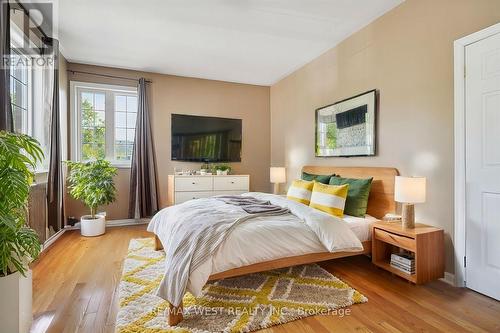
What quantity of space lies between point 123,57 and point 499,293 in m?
4.99

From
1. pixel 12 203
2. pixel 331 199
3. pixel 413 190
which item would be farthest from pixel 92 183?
pixel 413 190

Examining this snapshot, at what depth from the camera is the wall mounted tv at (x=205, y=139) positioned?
4.66m

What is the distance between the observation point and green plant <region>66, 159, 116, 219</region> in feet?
11.7

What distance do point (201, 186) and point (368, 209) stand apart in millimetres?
2560

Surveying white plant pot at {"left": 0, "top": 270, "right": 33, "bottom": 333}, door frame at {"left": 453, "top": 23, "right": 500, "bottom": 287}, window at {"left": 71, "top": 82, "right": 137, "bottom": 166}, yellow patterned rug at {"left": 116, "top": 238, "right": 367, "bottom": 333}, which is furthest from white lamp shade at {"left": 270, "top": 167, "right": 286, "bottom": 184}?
white plant pot at {"left": 0, "top": 270, "right": 33, "bottom": 333}

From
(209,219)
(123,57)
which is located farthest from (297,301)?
(123,57)

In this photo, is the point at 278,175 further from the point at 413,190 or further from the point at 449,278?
the point at 449,278

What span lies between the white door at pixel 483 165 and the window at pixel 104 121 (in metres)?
4.51

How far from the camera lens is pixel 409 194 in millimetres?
2203

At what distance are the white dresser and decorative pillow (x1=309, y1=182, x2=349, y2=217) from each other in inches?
76.6

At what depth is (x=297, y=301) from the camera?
1.91m

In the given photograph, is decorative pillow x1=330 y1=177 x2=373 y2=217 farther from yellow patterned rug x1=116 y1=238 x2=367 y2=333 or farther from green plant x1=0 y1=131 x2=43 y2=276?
green plant x1=0 y1=131 x2=43 y2=276

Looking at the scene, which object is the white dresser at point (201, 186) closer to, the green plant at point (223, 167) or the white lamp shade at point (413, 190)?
the green plant at point (223, 167)

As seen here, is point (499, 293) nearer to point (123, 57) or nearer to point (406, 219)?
point (406, 219)
